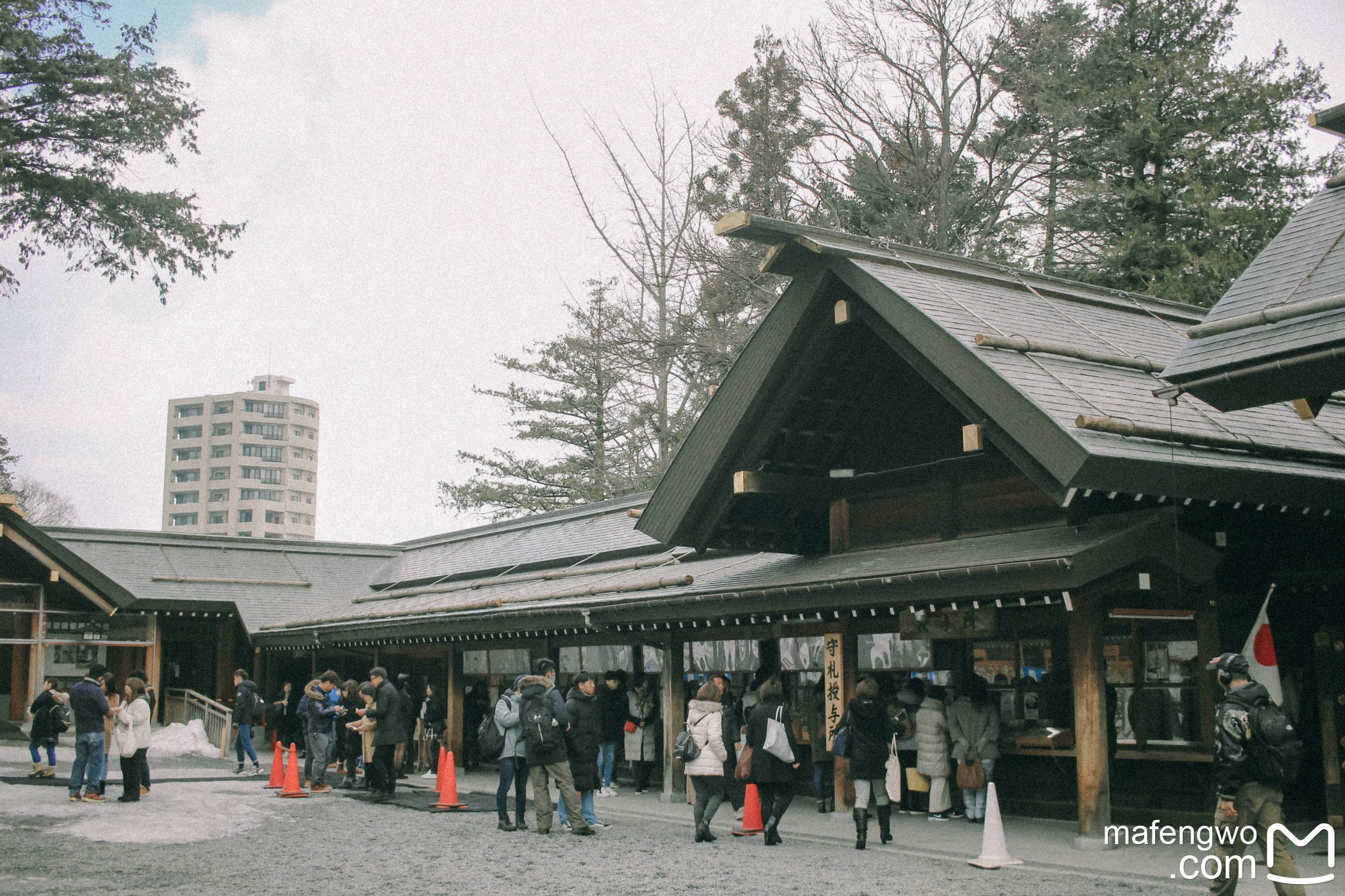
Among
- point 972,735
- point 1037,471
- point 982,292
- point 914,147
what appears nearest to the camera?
point 1037,471

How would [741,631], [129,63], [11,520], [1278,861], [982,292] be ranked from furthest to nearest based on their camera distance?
[11,520] → [129,63] → [741,631] → [982,292] → [1278,861]

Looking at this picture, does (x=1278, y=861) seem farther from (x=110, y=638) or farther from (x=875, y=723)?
(x=110, y=638)

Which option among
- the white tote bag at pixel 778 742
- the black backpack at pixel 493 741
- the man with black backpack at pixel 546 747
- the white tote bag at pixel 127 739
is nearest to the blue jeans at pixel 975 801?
the white tote bag at pixel 778 742

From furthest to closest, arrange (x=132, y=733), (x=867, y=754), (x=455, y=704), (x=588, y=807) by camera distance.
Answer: (x=455, y=704)
(x=132, y=733)
(x=588, y=807)
(x=867, y=754)

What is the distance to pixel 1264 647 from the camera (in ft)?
31.8

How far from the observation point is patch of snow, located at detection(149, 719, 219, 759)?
23.4 meters

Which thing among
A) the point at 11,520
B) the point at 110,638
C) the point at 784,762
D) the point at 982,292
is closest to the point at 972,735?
the point at 784,762

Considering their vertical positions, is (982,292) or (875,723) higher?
(982,292)

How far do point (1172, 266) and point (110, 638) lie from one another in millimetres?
24582

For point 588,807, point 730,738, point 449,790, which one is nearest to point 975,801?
point 730,738

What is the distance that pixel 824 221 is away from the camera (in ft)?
99.0

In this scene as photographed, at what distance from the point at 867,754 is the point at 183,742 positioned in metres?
17.6

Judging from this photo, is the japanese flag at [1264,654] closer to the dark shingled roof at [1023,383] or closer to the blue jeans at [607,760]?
the dark shingled roof at [1023,383]

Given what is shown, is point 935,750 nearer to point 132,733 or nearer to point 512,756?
point 512,756
